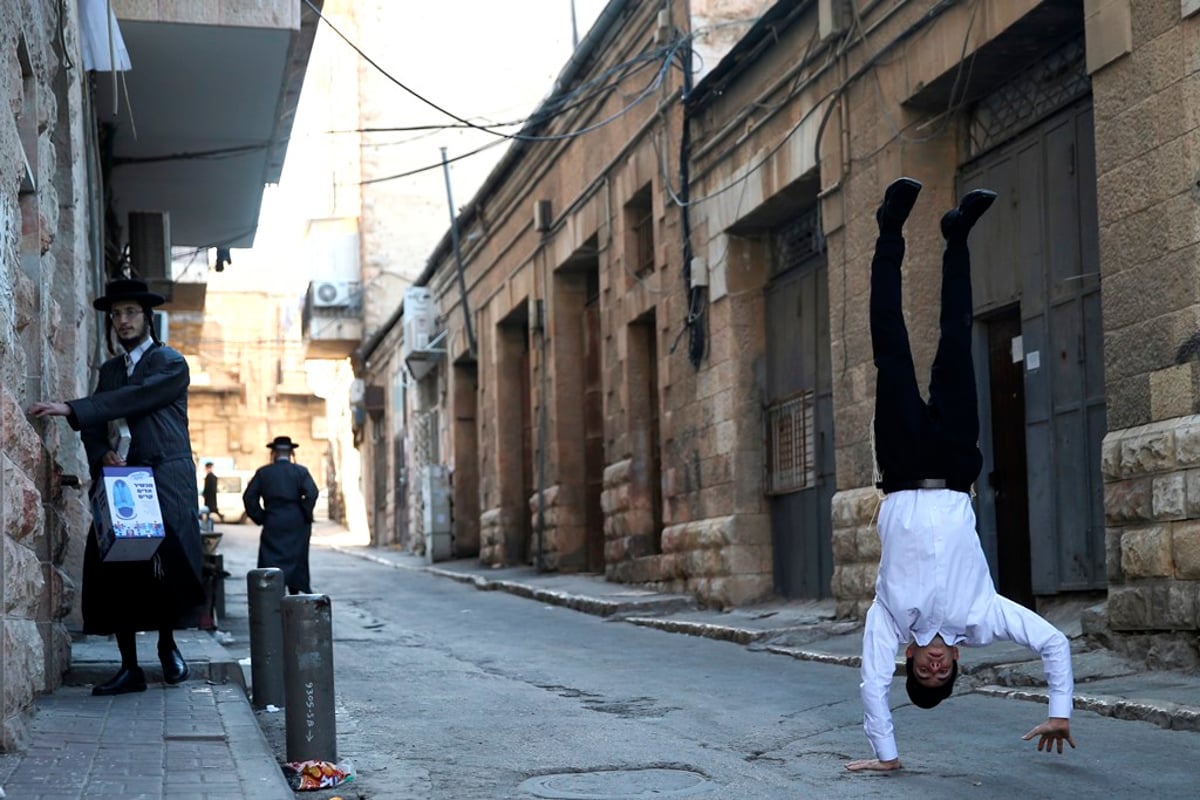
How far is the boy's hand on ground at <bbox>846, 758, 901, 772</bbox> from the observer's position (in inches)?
231

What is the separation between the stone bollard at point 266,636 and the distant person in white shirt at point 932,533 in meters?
3.02

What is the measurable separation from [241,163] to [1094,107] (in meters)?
10.5

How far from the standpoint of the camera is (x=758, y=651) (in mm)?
11812

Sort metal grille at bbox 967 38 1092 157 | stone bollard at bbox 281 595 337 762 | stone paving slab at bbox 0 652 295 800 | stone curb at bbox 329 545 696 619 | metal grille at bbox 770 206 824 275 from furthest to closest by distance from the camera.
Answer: stone curb at bbox 329 545 696 619 → metal grille at bbox 770 206 824 275 → metal grille at bbox 967 38 1092 157 → stone bollard at bbox 281 595 337 762 → stone paving slab at bbox 0 652 295 800

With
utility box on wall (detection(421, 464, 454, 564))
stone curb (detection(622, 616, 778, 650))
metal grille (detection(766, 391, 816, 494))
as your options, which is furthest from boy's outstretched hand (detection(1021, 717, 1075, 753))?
utility box on wall (detection(421, 464, 454, 564))

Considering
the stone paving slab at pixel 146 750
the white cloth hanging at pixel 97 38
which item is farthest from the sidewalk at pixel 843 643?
the white cloth hanging at pixel 97 38

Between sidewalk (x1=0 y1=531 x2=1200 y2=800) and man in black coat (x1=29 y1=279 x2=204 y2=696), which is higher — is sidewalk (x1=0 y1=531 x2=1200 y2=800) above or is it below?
below

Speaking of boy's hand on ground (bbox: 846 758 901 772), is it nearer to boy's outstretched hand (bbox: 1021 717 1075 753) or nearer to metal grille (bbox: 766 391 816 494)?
boy's outstretched hand (bbox: 1021 717 1075 753)

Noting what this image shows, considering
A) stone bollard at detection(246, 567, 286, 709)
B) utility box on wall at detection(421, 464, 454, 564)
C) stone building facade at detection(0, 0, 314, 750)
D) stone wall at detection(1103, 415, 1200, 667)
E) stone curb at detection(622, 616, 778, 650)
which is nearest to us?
stone building facade at detection(0, 0, 314, 750)

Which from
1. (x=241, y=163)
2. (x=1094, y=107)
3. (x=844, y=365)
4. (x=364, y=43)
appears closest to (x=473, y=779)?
(x=1094, y=107)

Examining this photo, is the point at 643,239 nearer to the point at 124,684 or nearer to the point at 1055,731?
the point at 124,684

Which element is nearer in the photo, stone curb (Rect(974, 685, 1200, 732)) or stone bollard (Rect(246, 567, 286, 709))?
stone curb (Rect(974, 685, 1200, 732))

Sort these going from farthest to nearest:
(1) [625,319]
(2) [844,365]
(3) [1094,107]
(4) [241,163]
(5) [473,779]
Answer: (1) [625,319] → (4) [241,163] → (2) [844,365] → (3) [1094,107] → (5) [473,779]

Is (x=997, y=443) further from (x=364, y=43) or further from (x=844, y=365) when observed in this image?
(x=364, y=43)
